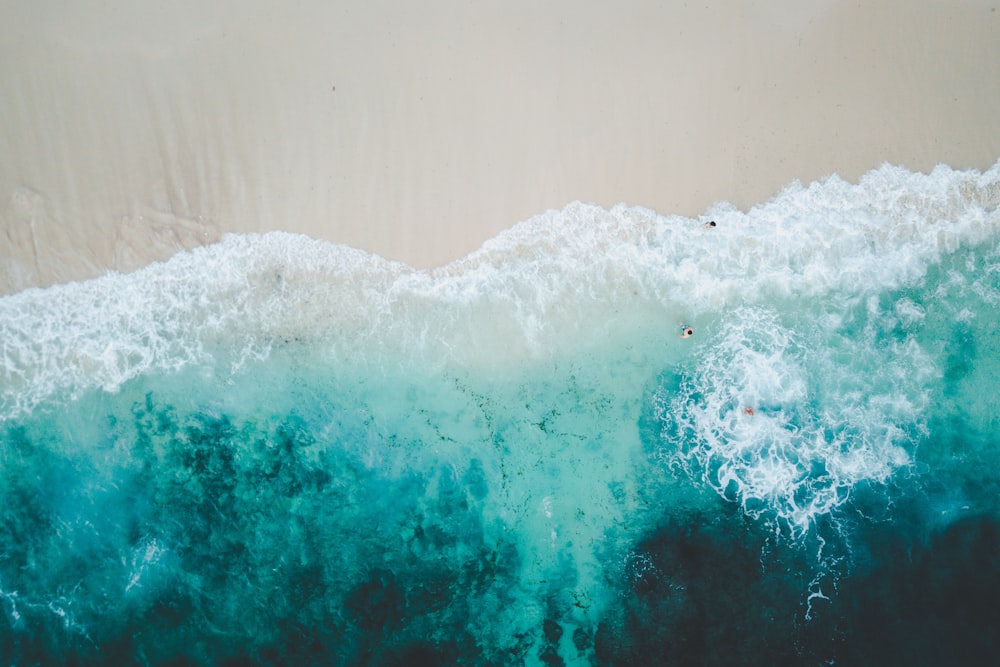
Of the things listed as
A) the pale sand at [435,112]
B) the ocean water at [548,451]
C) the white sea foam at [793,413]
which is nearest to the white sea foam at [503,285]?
the ocean water at [548,451]

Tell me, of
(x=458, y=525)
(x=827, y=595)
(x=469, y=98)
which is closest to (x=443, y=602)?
(x=458, y=525)

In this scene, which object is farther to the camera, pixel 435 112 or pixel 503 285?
pixel 503 285

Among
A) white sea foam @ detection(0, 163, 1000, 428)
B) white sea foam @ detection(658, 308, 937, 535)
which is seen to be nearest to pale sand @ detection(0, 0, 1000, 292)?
white sea foam @ detection(0, 163, 1000, 428)

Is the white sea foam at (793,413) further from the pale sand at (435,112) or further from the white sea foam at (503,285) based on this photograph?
the pale sand at (435,112)

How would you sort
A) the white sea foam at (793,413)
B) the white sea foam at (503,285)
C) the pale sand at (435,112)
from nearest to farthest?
the pale sand at (435,112) → the white sea foam at (503,285) → the white sea foam at (793,413)

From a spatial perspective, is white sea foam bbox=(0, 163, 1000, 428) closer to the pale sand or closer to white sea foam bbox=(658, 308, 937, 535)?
the pale sand

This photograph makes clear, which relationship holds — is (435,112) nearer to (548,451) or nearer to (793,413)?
(548,451)

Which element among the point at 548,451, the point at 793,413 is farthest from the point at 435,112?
the point at 793,413

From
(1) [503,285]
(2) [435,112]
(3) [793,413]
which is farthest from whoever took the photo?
(3) [793,413]
